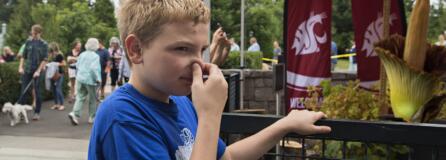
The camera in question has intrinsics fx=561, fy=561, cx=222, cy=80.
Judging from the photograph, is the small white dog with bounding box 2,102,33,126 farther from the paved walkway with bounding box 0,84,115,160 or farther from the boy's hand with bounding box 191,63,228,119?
the boy's hand with bounding box 191,63,228,119

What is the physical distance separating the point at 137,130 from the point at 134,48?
0.70 feet

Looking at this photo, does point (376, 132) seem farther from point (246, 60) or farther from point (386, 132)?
point (246, 60)

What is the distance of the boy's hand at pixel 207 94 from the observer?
1.38 m

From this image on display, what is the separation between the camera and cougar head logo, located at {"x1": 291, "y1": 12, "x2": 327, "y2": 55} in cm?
480

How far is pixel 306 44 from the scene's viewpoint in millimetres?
4898

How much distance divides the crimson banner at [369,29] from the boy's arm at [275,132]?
3074mm

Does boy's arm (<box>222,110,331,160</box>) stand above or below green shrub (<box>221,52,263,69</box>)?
below

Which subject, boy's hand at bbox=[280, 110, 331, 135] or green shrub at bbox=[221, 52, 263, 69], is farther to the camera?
green shrub at bbox=[221, 52, 263, 69]

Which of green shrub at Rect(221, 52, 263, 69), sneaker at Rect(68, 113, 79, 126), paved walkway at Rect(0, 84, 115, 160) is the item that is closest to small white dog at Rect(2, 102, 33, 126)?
paved walkway at Rect(0, 84, 115, 160)

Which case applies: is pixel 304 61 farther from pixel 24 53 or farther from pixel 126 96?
pixel 24 53

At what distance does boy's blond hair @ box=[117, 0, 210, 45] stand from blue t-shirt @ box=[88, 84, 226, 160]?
0.17 meters

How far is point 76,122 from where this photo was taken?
9945 mm

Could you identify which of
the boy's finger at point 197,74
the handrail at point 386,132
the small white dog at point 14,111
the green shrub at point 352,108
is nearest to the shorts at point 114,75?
the small white dog at point 14,111

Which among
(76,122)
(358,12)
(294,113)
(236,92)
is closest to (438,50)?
(294,113)
